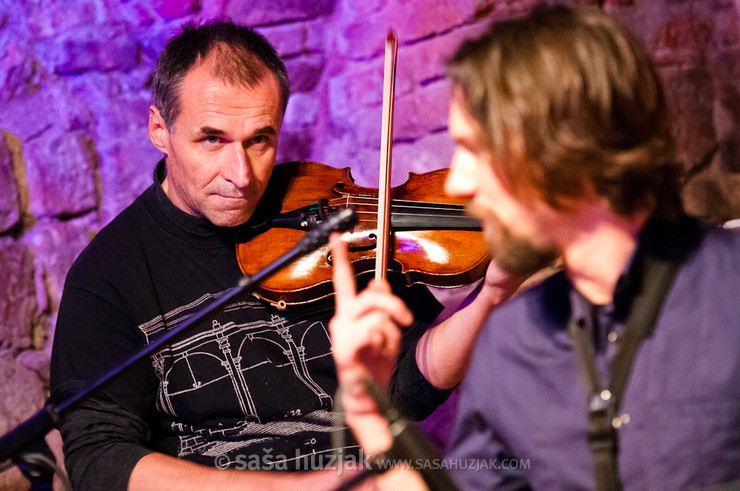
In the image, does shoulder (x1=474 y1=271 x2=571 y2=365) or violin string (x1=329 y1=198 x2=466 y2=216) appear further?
violin string (x1=329 y1=198 x2=466 y2=216)

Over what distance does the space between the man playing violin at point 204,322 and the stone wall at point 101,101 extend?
0.45 m

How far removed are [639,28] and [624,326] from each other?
4.17 ft

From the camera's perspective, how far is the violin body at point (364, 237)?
160 cm

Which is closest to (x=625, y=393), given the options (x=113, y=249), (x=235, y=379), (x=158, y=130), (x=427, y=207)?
(x=427, y=207)

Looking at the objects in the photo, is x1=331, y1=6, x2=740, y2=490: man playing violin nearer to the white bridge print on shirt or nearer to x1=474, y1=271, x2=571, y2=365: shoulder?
x1=474, y1=271, x2=571, y2=365: shoulder

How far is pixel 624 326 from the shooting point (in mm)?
939

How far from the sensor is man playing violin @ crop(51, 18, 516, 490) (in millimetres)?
1509

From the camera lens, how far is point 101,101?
7.02 ft

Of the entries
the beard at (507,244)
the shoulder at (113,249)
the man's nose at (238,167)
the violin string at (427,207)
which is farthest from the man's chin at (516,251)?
the shoulder at (113,249)

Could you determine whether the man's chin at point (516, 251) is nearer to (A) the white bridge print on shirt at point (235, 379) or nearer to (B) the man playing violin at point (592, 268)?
(B) the man playing violin at point (592, 268)

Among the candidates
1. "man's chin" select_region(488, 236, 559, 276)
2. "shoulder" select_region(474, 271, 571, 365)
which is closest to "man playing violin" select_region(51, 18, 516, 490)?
"shoulder" select_region(474, 271, 571, 365)

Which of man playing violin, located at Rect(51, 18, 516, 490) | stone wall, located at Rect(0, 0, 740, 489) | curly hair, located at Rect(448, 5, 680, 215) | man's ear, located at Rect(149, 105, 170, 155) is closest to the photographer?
curly hair, located at Rect(448, 5, 680, 215)

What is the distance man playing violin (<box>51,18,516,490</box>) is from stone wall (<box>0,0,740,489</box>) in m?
0.45

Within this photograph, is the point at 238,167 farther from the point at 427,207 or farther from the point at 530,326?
the point at 530,326
